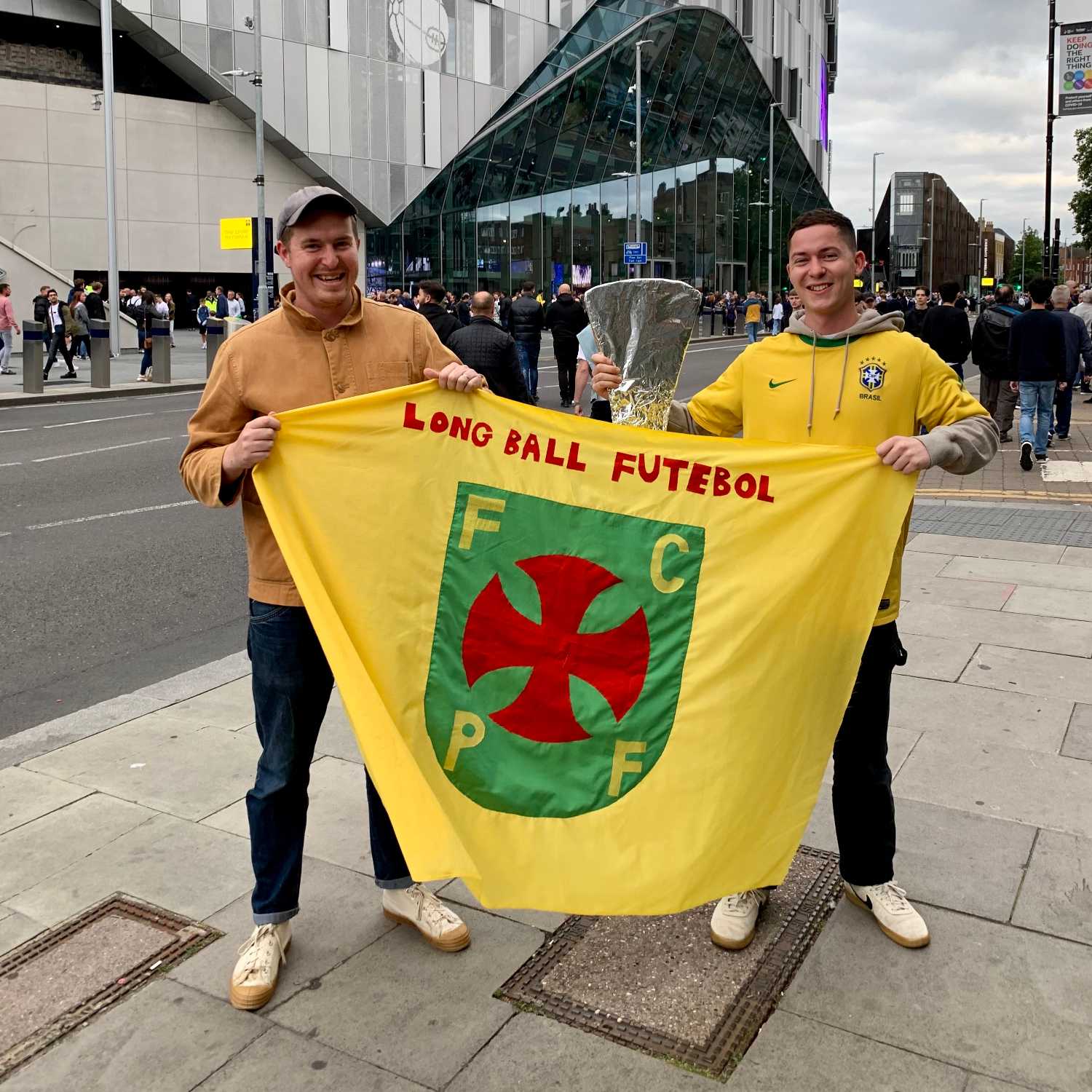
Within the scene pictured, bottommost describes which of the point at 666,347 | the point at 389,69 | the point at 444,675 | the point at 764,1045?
the point at 764,1045

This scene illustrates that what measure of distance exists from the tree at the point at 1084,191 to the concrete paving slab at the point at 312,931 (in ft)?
171

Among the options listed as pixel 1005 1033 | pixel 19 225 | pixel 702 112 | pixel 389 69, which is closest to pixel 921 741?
pixel 1005 1033

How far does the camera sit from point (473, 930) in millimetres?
3521

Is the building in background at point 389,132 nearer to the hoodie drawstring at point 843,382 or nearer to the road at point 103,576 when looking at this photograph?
the road at point 103,576

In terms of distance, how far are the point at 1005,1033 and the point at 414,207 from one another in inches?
1804

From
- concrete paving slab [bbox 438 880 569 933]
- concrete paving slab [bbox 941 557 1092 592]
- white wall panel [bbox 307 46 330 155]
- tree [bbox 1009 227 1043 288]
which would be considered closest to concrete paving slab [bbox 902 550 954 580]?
concrete paving slab [bbox 941 557 1092 592]

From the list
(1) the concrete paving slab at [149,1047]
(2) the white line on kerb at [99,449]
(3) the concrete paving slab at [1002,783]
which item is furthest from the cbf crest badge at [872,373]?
(2) the white line on kerb at [99,449]

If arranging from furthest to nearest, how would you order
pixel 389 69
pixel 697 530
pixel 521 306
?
pixel 389 69 < pixel 521 306 < pixel 697 530

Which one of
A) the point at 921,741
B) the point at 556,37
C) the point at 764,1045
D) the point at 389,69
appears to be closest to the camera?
the point at 764,1045

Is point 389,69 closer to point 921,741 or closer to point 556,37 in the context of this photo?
point 556,37

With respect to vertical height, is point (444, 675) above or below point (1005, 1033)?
above

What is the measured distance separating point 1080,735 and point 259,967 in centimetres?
354

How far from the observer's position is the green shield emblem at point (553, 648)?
3135 mm

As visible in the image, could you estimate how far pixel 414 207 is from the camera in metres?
46.0
